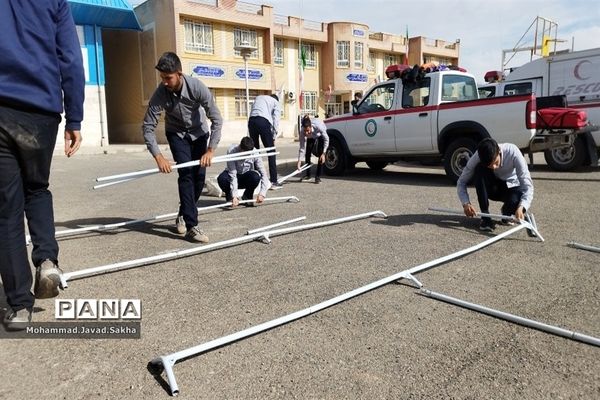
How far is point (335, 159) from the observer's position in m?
11.3

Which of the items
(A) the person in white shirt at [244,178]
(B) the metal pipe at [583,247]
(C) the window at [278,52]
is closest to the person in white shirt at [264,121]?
(A) the person in white shirt at [244,178]

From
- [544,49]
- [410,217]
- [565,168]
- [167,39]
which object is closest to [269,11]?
[167,39]

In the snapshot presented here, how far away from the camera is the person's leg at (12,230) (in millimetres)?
2729

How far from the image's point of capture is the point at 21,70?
8.98 feet

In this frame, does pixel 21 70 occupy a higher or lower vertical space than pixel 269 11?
lower

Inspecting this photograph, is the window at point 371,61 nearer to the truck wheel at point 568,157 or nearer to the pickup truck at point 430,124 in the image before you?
the pickup truck at point 430,124

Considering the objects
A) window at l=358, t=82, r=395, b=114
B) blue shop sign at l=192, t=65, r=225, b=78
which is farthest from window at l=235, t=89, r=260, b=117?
window at l=358, t=82, r=395, b=114

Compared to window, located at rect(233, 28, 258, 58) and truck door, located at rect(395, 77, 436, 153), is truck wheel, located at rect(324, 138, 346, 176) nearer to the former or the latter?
truck door, located at rect(395, 77, 436, 153)

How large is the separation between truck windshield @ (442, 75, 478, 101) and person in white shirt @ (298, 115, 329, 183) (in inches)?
101

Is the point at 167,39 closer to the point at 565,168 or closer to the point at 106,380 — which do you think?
the point at 565,168

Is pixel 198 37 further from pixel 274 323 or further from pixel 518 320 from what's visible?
pixel 518 320

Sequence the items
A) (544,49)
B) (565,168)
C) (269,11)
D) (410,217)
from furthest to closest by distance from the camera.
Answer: (269,11) → (544,49) → (565,168) → (410,217)

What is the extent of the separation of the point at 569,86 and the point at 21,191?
13.5m

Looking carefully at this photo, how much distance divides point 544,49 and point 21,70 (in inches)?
802
